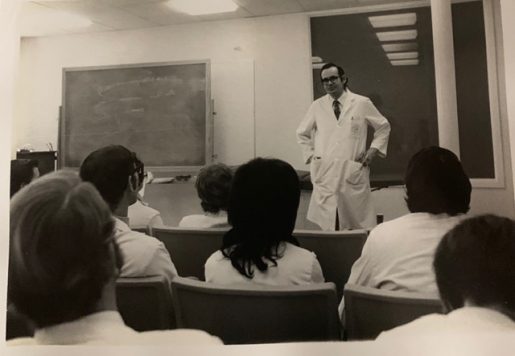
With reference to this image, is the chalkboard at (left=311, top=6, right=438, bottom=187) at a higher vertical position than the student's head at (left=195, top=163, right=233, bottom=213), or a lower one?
higher

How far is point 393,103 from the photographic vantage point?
0.82 metres

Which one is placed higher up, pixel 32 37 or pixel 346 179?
pixel 32 37

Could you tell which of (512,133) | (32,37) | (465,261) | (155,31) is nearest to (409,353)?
(465,261)

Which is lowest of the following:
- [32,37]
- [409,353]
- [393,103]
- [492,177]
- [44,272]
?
[409,353]

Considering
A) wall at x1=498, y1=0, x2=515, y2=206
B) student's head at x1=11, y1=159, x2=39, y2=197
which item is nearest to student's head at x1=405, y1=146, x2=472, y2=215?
wall at x1=498, y1=0, x2=515, y2=206

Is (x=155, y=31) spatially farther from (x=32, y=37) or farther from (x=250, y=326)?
(x=250, y=326)

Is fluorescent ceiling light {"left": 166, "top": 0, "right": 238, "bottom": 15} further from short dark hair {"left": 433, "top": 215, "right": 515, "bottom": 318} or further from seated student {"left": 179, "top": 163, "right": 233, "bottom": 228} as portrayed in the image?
short dark hair {"left": 433, "top": 215, "right": 515, "bottom": 318}

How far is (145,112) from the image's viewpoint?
89 cm

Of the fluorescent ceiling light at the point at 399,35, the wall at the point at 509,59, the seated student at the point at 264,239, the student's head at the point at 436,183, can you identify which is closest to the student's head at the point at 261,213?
the seated student at the point at 264,239

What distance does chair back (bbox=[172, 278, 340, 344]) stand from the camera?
26.4 inches

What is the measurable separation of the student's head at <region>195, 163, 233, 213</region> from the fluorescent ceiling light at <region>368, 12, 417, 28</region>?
0.42 m

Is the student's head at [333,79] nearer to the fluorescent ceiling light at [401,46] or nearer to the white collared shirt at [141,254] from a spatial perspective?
the fluorescent ceiling light at [401,46]

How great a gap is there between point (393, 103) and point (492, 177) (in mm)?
233

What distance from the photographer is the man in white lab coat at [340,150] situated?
32.5 inches
